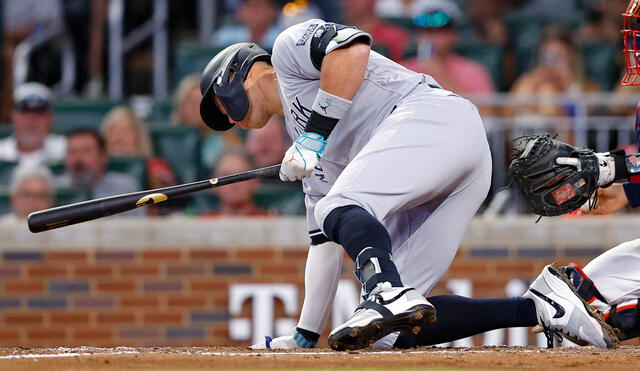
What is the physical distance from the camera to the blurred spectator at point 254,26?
30.8 ft

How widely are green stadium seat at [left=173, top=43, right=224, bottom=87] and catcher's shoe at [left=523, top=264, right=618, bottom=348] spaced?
4789mm

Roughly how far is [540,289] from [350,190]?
1.00 meters

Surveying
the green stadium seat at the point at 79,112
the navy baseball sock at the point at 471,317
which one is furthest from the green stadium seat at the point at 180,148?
the navy baseball sock at the point at 471,317

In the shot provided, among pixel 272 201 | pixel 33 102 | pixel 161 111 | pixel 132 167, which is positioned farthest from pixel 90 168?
pixel 161 111

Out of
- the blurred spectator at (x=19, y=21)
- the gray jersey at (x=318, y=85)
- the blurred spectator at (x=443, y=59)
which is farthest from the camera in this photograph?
the blurred spectator at (x=19, y=21)

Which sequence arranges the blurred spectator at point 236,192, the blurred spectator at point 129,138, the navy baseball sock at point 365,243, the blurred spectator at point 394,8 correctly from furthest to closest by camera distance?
the blurred spectator at point 394,8, the blurred spectator at point 129,138, the blurred spectator at point 236,192, the navy baseball sock at point 365,243

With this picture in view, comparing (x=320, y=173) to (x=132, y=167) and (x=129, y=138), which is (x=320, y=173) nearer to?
(x=132, y=167)

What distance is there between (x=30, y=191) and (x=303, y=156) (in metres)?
3.61

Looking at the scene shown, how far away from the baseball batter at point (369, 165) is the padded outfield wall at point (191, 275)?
235 centimetres

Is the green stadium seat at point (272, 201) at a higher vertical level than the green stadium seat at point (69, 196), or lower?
lower

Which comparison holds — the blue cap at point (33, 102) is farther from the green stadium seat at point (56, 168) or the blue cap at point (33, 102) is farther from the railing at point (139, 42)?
the railing at point (139, 42)

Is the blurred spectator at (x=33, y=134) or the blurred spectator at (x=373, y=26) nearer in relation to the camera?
the blurred spectator at (x=33, y=134)

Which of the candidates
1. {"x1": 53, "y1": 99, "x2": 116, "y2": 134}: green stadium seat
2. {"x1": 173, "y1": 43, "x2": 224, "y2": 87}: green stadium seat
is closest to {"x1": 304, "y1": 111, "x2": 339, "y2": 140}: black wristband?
{"x1": 53, "y1": 99, "x2": 116, "y2": 134}: green stadium seat

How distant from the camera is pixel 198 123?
8406mm
